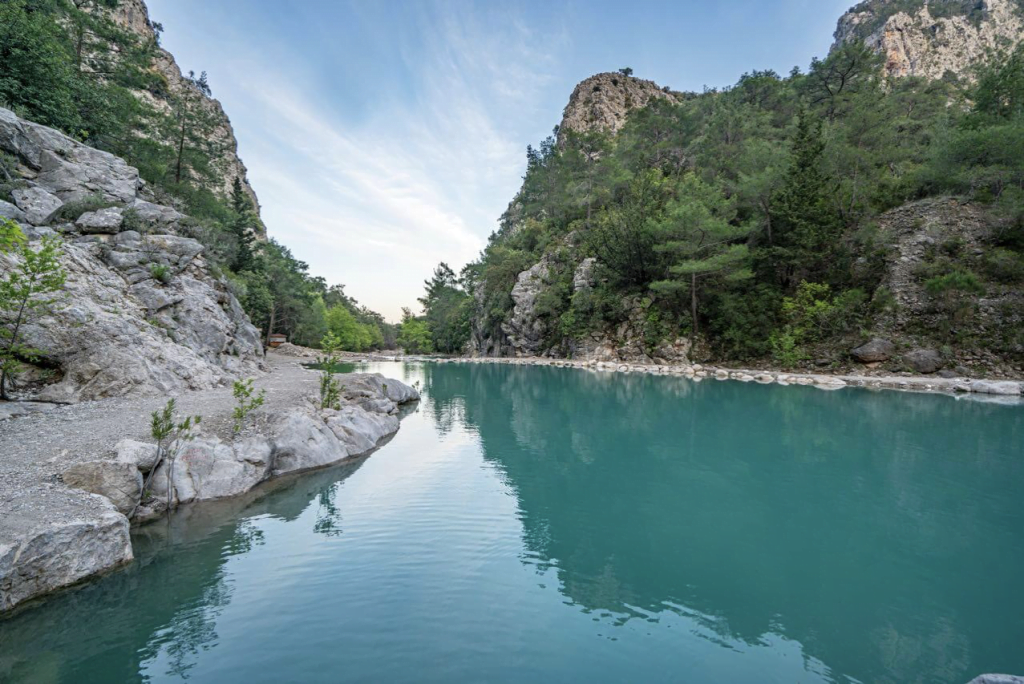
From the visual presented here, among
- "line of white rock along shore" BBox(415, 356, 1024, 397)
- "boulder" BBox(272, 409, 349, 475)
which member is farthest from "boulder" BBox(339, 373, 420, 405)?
"line of white rock along shore" BBox(415, 356, 1024, 397)

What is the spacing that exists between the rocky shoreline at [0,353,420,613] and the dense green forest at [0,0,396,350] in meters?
10.2

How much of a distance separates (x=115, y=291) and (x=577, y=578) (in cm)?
1521

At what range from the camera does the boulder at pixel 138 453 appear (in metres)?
6.23

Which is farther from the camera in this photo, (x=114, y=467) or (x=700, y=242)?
(x=700, y=242)

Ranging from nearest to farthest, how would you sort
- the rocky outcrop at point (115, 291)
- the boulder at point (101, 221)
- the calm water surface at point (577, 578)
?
1. the calm water surface at point (577, 578)
2. the rocky outcrop at point (115, 291)
3. the boulder at point (101, 221)

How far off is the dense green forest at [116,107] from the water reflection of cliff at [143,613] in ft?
45.5

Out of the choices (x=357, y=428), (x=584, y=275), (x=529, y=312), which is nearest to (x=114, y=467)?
(x=357, y=428)

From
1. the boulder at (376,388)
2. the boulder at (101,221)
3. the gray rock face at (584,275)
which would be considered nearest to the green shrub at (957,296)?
the gray rock face at (584,275)

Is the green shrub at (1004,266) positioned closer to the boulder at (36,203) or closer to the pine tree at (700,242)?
the pine tree at (700,242)

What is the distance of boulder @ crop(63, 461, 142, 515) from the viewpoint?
18.6 ft

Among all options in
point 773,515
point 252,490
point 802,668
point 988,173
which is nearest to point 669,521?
point 773,515

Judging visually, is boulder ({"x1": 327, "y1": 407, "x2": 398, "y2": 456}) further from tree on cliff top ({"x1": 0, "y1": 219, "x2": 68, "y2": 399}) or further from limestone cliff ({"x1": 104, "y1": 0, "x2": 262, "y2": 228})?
limestone cliff ({"x1": 104, "y1": 0, "x2": 262, "y2": 228})

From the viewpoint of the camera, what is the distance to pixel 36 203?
13.1 m

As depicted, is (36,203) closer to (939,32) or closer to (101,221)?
(101,221)
